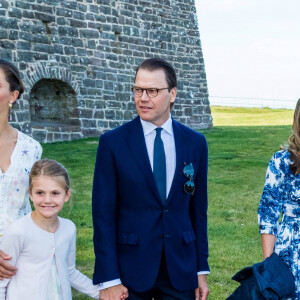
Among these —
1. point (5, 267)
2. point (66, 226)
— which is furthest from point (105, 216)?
point (5, 267)

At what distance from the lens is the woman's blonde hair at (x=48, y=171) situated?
3072 millimetres

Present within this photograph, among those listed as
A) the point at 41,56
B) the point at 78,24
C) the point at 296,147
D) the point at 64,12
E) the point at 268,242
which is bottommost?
the point at 268,242

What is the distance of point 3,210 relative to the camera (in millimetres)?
3092

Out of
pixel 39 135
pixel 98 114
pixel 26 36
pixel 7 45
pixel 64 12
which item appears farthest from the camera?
pixel 98 114

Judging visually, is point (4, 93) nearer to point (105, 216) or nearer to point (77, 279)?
point (105, 216)

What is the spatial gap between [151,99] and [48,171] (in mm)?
689

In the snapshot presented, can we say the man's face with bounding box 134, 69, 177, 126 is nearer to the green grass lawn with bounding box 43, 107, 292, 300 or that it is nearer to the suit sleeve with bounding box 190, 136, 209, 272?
the suit sleeve with bounding box 190, 136, 209, 272

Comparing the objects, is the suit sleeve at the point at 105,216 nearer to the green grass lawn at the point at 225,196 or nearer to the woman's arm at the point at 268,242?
the green grass lawn at the point at 225,196

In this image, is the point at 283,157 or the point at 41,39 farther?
the point at 41,39

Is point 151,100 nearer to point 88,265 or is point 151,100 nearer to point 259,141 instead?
point 88,265

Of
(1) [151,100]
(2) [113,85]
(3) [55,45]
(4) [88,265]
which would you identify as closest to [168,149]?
(1) [151,100]

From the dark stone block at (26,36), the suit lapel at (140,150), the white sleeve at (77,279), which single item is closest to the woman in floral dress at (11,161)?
the white sleeve at (77,279)

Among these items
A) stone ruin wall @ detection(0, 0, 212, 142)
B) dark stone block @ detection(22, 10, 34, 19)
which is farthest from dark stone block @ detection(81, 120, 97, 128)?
dark stone block @ detection(22, 10, 34, 19)

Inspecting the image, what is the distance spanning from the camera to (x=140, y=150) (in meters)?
3.02
